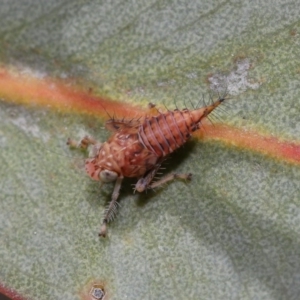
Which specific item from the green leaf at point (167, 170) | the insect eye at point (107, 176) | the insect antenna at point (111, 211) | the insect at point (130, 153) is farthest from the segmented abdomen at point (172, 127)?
the insect antenna at point (111, 211)

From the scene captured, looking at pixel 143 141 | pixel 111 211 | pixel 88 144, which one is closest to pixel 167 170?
pixel 143 141

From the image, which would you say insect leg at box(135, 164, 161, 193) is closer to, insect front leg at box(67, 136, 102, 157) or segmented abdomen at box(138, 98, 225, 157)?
segmented abdomen at box(138, 98, 225, 157)

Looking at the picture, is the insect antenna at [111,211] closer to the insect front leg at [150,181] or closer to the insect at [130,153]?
the insect at [130,153]

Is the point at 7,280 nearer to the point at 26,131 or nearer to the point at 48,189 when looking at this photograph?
the point at 48,189

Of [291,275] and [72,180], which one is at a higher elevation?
[72,180]

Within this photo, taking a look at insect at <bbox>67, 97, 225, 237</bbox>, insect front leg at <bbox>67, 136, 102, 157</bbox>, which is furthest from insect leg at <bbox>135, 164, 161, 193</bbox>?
insect front leg at <bbox>67, 136, 102, 157</bbox>

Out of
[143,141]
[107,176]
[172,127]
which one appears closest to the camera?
[172,127]

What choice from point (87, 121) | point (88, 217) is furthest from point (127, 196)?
point (87, 121)

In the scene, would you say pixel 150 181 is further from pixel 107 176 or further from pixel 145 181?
pixel 107 176
